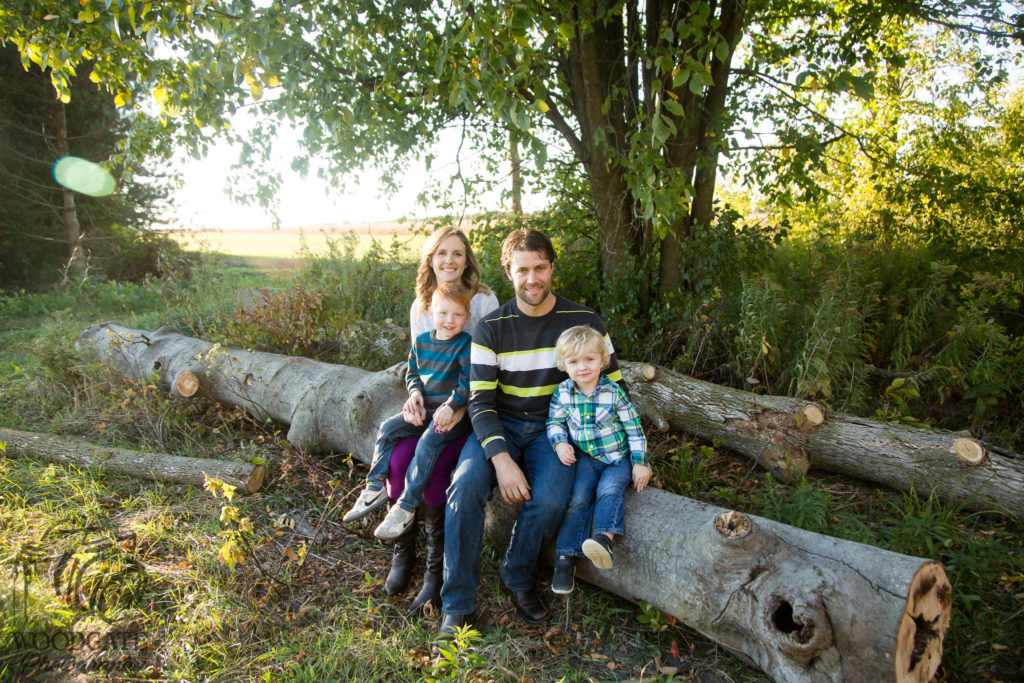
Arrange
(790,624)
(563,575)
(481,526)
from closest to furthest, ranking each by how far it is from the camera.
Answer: (790,624) < (563,575) < (481,526)

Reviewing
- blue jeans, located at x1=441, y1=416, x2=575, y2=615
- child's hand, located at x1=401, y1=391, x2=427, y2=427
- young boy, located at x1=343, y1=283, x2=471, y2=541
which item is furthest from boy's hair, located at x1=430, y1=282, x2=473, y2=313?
blue jeans, located at x1=441, y1=416, x2=575, y2=615

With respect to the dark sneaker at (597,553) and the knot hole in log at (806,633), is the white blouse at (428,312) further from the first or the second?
the knot hole in log at (806,633)

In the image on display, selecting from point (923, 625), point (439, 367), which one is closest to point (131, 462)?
point (439, 367)

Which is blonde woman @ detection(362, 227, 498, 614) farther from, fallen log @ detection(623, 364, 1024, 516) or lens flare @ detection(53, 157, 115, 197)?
lens flare @ detection(53, 157, 115, 197)

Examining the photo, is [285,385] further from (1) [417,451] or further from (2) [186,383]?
(1) [417,451]

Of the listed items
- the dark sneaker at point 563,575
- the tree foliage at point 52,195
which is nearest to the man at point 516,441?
the dark sneaker at point 563,575

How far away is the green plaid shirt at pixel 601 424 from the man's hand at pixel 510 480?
0.26 meters

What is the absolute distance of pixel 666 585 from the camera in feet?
8.32

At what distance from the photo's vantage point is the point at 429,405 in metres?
3.35

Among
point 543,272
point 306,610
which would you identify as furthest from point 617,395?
point 306,610

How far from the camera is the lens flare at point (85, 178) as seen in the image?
1193 cm

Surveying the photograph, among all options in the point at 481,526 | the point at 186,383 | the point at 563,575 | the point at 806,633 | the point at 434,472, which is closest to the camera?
the point at 806,633

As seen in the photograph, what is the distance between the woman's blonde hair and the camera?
12.0 feet

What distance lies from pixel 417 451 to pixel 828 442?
8.34 ft
